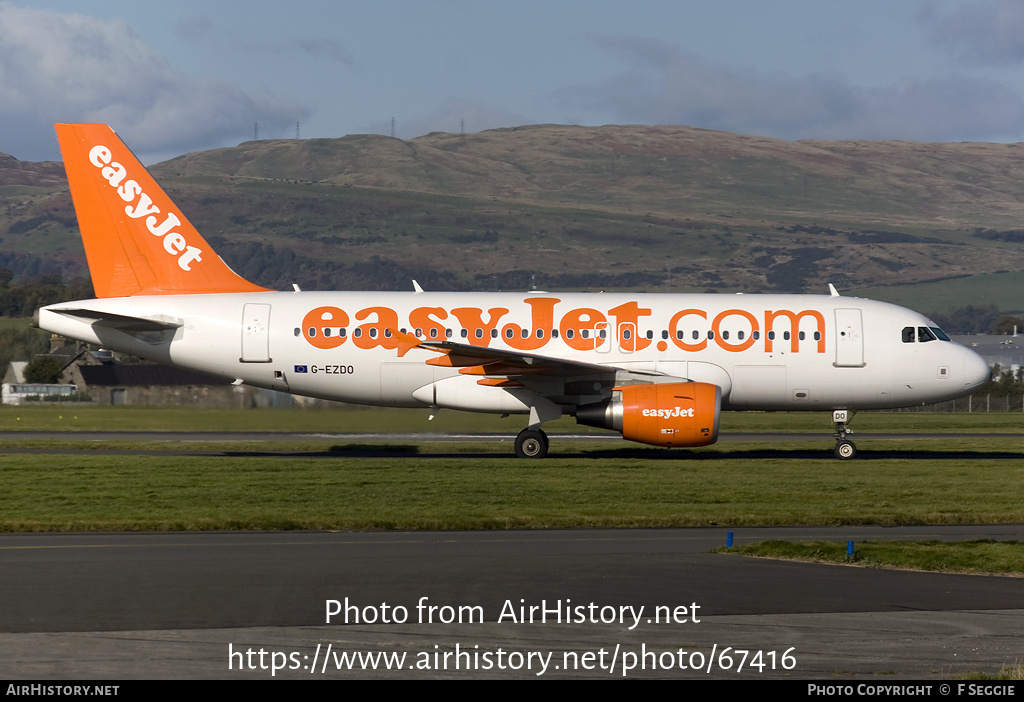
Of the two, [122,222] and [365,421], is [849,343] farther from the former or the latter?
[122,222]

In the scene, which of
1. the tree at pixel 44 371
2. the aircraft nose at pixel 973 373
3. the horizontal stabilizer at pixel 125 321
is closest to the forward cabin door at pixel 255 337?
the horizontal stabilizer at pixel 125 321

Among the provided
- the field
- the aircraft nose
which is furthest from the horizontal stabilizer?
the aircraft nose

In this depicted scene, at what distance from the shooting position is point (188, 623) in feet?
36.0

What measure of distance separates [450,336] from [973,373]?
1359cm

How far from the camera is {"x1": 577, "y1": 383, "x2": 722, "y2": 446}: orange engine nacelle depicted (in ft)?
90.2

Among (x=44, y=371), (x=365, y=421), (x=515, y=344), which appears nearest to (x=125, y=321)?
(x=365, y=421)

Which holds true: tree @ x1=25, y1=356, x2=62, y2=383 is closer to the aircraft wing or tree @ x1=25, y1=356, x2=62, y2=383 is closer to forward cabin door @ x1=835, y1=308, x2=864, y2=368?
the aircraft wing

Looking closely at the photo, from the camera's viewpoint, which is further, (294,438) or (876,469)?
(294,438)

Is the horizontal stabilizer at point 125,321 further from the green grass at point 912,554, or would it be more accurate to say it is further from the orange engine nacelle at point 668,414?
the green grass at point 912,554

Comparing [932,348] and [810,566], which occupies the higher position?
[932,348]

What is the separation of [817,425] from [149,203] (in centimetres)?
2812

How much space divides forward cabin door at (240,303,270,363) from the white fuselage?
3cm
